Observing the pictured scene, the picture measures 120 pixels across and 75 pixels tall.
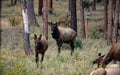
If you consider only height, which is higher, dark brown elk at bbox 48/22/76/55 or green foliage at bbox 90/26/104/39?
dark brown elk at bbox 48/22/76/55

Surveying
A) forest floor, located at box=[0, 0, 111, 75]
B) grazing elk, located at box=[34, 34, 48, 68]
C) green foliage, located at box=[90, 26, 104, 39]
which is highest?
grazing elk, located at box=[34, 34, 48, 68]

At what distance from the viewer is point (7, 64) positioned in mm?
12336

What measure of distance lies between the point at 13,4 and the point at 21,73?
49.8 metres

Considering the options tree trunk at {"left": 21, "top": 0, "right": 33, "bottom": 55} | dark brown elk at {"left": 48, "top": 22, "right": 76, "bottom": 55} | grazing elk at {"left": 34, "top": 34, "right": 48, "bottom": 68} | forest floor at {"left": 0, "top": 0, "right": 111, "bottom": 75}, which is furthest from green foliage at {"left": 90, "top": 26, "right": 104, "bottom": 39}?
grazing elk at {"left": 34, "top": 34, "right": 48, "bottom": 68}

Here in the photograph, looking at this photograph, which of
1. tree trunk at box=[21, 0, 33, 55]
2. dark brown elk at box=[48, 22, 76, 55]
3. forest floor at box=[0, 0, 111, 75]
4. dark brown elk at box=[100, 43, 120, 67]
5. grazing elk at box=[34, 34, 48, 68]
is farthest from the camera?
dark brown elk at box=[48, 22, 76, 55]

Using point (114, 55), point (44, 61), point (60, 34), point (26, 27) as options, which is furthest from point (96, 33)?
point (114, 55)

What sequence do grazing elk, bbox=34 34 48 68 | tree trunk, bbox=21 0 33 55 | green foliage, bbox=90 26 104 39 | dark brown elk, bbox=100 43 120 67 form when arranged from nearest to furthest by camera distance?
1. dark brown elk, bbox=100 43 120 67
2. grazing elk, bbox=34 34 48 68
3. tree trunk, bbox=21 0 33 55
4. green foliage, bbox=90 26 104 39

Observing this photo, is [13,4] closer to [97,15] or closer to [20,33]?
[97,15]

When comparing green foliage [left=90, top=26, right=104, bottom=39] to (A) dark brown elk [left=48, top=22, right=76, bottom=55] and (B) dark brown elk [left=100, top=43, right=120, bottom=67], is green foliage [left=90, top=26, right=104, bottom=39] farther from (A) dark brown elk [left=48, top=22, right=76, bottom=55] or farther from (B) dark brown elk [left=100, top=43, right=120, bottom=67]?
(B) dark brown elk [left=100, top=43, right=120, bottom=67]

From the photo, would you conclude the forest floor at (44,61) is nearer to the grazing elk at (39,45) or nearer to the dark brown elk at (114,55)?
the grazing elk at (39,45)

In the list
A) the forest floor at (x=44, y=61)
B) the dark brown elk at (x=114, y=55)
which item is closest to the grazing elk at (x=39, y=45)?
the forest floor at (x=44, y=61)

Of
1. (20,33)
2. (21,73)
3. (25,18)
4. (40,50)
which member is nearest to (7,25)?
(20,33)

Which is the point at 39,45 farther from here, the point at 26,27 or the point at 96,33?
the point at 96,33

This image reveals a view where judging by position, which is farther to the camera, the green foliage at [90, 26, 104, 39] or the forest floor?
the green foliage at [90, 26, 104, 39]
